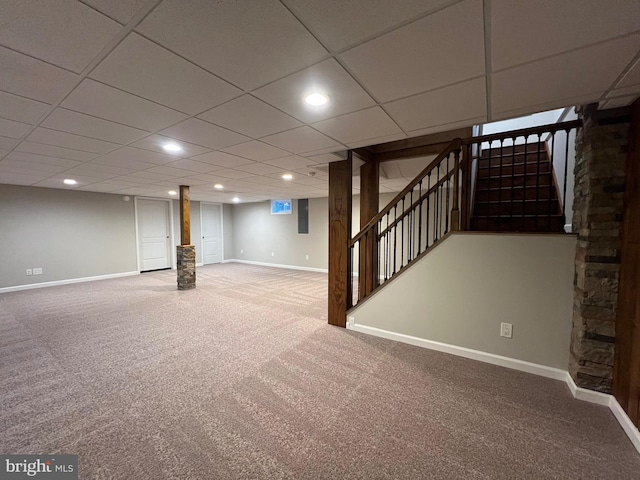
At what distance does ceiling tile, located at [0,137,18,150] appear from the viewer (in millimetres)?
2571

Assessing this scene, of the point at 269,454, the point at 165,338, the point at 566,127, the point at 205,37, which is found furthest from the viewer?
the point at 165,338

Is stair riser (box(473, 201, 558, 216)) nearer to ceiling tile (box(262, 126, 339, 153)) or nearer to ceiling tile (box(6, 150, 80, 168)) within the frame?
ceiling tile (box(262, 126, 339, 153))

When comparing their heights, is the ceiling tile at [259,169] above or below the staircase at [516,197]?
above

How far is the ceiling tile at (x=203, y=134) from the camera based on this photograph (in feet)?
7.32

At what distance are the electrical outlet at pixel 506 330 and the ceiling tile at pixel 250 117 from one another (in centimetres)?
268

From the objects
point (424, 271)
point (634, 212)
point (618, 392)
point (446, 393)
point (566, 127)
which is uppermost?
point (566, 127)

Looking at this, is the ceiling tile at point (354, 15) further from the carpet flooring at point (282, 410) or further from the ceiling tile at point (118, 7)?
the carpet flooring at point (282, 410)

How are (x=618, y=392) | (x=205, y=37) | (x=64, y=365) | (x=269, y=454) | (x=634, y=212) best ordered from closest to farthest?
(x=205, y=37), (x=269, y=454), (x=634, y=212), (x=618, y=392), (x=64, y=365)

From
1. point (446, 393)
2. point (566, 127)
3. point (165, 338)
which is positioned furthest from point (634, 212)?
point (165, 338)

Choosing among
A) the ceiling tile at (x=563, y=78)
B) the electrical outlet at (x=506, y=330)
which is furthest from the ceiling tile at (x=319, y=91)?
the electrical outlet at (x=506, y=330)

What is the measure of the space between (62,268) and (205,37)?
290 inches

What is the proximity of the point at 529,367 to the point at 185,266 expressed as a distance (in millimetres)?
5765

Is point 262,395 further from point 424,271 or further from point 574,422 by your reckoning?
point 574,422

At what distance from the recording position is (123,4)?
1023mm
